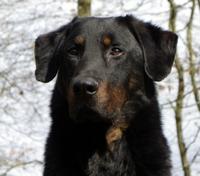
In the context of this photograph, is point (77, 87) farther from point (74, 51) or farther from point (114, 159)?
point (114, 159)

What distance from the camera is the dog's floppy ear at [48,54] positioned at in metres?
6.46

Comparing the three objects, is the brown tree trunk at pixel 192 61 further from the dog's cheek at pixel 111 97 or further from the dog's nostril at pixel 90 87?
the dog's nostril at pixel 90 87

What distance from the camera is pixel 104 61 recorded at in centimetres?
599

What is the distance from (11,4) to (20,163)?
12.9ft

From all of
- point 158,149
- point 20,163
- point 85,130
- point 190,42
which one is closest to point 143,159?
point 158,149

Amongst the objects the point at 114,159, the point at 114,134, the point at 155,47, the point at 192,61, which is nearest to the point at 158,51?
the point at 155,47

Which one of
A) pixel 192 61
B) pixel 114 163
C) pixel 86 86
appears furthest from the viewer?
pixel 192 61

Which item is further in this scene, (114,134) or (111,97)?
(114,134)

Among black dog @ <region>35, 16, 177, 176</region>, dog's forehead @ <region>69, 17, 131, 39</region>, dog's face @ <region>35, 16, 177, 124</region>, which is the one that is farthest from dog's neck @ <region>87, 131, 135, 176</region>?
dog's forehead @ <region>69, 17, 131, 39</region>

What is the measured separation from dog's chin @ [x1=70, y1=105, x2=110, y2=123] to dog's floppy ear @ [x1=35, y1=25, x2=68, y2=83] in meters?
0.71

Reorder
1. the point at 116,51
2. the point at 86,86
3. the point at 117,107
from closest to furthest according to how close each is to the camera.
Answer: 1. the point at 86,86
2. the point at 117,107
3. the point at 116,51

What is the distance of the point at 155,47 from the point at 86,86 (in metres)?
1.03

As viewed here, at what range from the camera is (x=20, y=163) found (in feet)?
53.0

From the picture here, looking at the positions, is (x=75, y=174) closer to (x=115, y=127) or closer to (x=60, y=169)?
(x=60, y=169)
